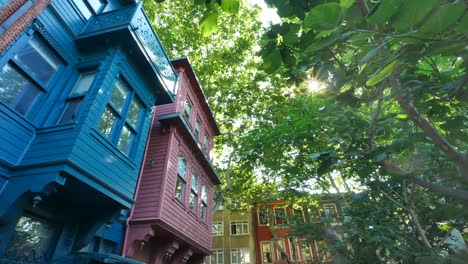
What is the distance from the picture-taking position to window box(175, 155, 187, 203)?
9727 millimetres

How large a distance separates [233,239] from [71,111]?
2694 cm

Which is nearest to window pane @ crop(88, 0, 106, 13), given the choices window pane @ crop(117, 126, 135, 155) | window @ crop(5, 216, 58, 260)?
window pane @ crop(117, 126, 135, 155)

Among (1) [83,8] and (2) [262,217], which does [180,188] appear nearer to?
(1) [83,8]

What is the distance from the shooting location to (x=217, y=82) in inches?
691

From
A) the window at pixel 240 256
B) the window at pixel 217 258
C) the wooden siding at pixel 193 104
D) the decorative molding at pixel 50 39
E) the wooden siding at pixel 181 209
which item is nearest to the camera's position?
the decorative molding at pixel 50 39

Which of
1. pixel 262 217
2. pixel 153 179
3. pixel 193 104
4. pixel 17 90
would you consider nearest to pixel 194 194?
pixel 153 179

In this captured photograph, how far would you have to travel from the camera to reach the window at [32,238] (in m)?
4.56

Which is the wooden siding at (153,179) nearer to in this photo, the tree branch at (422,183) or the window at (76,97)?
the window at (76,97)

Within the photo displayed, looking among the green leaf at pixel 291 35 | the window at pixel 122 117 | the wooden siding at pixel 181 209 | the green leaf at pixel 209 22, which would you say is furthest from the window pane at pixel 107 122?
the green leaf at pixel 291 35

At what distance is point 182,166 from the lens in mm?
10312

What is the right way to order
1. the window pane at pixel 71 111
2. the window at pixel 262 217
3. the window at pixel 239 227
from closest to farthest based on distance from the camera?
the window pane at pixel 71 111 < the window at pixel 239 227 < the window at pixel 262 217

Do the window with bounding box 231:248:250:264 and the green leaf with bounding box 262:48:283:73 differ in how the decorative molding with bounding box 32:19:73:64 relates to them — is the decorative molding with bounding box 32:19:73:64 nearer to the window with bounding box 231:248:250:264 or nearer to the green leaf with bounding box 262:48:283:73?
the green leaf with bounding box 262:48:283:73

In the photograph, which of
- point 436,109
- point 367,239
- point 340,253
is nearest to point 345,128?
point 436,109

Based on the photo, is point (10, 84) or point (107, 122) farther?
point (107, 122)
